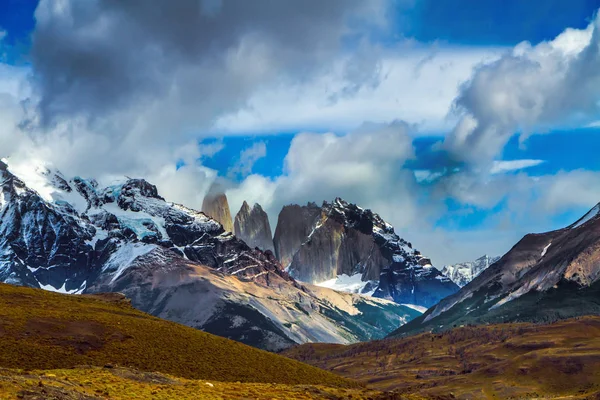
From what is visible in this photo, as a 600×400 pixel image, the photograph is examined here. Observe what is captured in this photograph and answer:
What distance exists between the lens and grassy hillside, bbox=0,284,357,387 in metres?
143

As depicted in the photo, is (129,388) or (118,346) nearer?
(129,388)

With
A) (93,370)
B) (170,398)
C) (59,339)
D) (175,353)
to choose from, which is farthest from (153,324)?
(170,398)

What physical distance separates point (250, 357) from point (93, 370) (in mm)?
60508

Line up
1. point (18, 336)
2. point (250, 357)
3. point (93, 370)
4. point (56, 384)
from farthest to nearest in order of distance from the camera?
point (250, 357)
point (18, 336)
point (93, 370)
point (56, 384)

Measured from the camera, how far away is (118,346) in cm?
15600

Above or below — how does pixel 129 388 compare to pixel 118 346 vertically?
below

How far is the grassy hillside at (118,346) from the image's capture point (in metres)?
143

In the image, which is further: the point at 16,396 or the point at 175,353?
the point at 175,353

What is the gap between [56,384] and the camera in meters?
88.0

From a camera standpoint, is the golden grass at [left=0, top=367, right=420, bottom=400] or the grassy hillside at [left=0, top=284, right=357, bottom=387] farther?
the grassy hillside at [left=0, top=284, right=357, bottom=387]

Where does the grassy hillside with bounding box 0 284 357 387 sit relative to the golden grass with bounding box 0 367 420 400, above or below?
above

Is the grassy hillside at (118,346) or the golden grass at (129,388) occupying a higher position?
the grassy hillside at (118,346)

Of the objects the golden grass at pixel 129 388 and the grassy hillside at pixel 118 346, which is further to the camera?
the grassy hillside at pixel 118 346

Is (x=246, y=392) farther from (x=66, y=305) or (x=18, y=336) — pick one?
(x=66, y=305)
